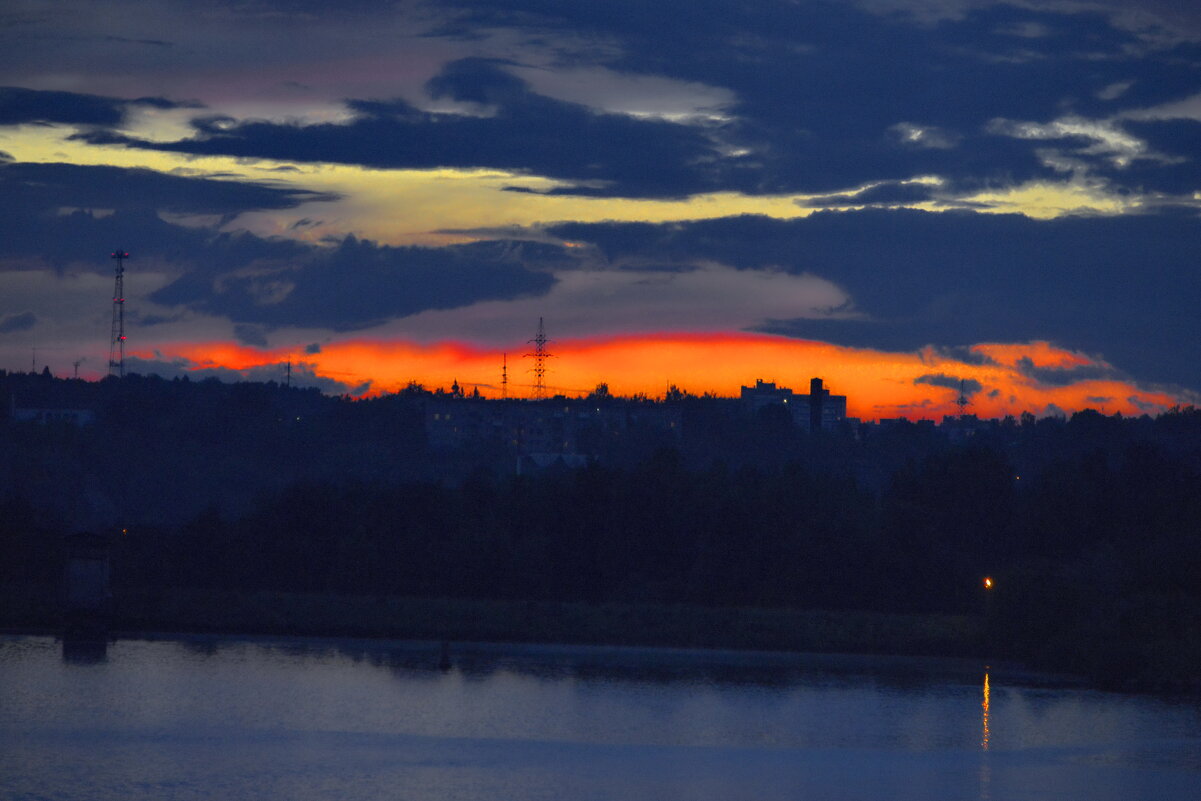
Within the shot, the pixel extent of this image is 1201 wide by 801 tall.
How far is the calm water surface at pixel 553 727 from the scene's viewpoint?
96.5ft

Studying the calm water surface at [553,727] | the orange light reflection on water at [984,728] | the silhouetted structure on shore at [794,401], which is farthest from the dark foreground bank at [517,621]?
the silhouetted structure on shore at [794,401]

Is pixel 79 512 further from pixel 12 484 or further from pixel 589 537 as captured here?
pixel 589 537

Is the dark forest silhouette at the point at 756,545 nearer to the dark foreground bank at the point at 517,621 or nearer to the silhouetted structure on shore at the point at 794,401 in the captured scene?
the dark foreground bank at the point at 517,621

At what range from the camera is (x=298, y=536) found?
54.8m

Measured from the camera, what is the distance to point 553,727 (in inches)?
1389

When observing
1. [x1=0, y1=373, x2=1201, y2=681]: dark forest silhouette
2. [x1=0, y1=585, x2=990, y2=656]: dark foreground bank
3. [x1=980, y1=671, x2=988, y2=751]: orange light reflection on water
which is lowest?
[x1=980, y1=671, x2=988, y2=751]: orange light reflection on water

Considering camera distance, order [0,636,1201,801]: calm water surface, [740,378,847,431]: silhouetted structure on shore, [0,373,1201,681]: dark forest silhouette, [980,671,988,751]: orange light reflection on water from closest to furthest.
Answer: [0,636,1201,801]: calm water surface < [980,671,988,751]: orange light reflection on water < [0,373,1201,681]: dark forest silhouette < [740,378,847,431]: silhouetted structure on shore

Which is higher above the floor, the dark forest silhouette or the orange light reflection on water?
the dark forest silhouette

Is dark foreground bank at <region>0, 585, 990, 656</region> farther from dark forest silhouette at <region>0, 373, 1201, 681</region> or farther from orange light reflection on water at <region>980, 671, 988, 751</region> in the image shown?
orange light reflection on water at <region>980, 671, 988, 751</region>

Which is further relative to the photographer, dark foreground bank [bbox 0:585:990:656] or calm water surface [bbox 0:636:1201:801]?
dark foreground bank [bbox 0:585:990:656]

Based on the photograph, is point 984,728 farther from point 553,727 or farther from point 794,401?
point 794,401

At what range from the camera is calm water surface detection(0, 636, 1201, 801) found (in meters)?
29.4

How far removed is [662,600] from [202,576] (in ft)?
52.0

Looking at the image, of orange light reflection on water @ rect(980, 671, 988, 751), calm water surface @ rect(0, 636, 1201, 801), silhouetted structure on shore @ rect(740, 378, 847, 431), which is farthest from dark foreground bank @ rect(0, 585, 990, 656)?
silhouetted structure on shore @ rect(740, 378, 847, 431)
